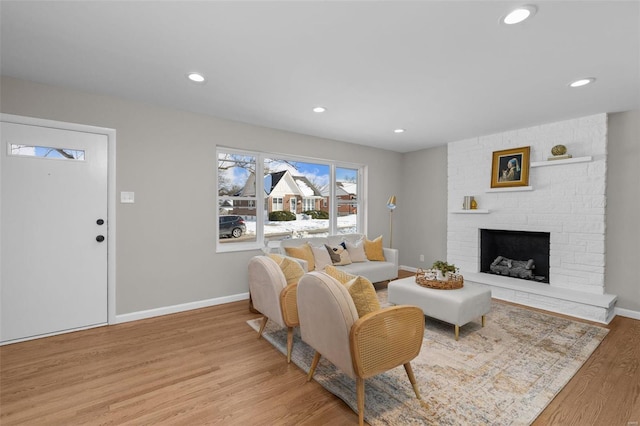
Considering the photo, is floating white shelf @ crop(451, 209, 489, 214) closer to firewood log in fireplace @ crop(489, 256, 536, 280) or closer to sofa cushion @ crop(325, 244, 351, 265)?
firewood log in fireplace @ crop(489, 256, 536, 280)

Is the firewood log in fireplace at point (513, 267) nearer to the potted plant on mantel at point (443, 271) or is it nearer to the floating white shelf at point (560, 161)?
the floating white shelf at point (560, 161)

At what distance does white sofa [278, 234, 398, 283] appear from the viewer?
4.17 metres

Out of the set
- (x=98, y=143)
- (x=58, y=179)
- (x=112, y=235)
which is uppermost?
(x=98, y=143)

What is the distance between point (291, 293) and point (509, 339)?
2.24m

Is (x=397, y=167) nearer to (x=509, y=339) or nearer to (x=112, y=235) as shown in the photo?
(x=509, y=339)

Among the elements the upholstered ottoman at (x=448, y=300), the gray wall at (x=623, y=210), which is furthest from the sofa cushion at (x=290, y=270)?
the gray wall at (x=623, y=210)

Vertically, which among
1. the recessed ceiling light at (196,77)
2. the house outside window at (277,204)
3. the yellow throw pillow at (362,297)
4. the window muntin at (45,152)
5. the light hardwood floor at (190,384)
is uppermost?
the recessed ceiling light at (196,77)

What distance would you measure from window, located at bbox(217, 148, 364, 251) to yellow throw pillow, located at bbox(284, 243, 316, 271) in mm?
639

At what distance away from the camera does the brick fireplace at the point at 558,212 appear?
3615 millimetres

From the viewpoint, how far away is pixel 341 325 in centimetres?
172

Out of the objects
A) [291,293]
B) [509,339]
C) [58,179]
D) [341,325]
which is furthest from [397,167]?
[58,179]

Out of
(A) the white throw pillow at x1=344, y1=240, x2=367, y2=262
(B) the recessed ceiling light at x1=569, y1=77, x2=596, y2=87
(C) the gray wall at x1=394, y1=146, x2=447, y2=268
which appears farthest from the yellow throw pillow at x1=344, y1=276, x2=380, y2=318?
(C) the gray wall at x1=394, y1=146, x2=447, y2=268

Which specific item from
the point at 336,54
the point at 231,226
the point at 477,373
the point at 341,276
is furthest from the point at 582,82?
the point at 231,226

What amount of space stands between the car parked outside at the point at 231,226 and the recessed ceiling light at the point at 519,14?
361cm
